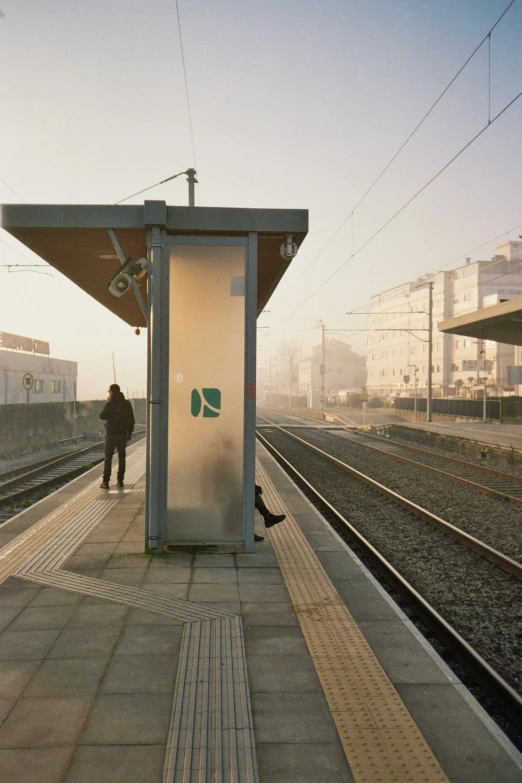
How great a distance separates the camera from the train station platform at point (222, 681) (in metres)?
2.93

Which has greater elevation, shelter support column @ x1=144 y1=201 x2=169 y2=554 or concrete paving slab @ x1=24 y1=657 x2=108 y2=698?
shelter support column @ x1=144 y1=201 x2=169 y2=554

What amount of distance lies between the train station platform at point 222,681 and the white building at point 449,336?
2242 inches

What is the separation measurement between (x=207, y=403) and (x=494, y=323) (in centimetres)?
1806

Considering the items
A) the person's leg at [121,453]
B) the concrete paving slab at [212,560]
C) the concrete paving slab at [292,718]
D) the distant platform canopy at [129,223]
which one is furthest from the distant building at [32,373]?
the concrete paving slab at [292,718]

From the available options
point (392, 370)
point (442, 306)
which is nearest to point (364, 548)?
point (442, 306)

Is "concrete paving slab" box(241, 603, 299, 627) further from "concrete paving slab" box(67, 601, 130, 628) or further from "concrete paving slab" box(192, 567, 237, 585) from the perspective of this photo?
"concrete paving slab" box(67, 601, 130, 628)

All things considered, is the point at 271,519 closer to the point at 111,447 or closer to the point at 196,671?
the point at 196,671

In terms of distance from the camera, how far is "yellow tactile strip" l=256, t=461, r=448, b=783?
2912 millimetres

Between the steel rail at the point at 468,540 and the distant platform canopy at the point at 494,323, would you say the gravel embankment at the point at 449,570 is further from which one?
the distant platform canopy at the point at 494,323

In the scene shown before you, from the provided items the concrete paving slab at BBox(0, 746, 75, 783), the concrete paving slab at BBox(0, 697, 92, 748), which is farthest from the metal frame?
the concrete paving slab at BBox(0, 746, 75, 783)

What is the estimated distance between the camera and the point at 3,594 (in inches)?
209

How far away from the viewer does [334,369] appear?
12650cm

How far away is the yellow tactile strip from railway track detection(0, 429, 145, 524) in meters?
6.53

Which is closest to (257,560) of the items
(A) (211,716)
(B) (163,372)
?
(B) (163,372)
